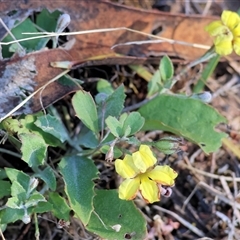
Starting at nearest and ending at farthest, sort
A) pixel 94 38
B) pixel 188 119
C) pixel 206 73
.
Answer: pixel 188 119, pixel 94 38, pixel 206 73

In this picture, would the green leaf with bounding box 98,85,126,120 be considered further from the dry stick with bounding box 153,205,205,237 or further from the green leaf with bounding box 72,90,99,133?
the dry stick with bounding box 153,205,205,237

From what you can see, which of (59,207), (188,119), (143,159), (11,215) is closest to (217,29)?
(188,119)

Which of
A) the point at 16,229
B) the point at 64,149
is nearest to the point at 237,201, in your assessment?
the point at 64,149

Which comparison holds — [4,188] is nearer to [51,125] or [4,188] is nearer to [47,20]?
[51,125]

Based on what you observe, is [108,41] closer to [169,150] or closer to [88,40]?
[88,40]

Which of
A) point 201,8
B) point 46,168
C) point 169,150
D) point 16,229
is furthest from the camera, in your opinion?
point 201,8

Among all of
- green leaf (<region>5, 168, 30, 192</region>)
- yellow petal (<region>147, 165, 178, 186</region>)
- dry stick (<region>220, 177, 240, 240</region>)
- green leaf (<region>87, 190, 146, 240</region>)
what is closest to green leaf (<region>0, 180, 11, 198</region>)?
green leaf (<region>5, 168, 30, 192</region>)
